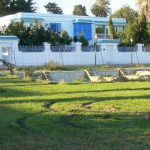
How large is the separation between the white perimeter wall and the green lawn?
95.8ft

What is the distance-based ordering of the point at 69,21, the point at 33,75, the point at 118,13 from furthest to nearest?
the point at 118,13
the point at 69,21
the point at 33,75

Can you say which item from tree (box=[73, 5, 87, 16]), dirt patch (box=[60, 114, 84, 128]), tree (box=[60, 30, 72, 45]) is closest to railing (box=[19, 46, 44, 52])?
tree (box=[60, 30, 72, 45])

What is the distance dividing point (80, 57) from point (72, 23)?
1958cm

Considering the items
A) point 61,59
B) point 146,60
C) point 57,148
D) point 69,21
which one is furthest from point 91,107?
point 69,21

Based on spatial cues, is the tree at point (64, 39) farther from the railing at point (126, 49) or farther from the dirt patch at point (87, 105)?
the dirt patch at point (87, 105)

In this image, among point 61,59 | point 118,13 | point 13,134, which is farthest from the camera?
point 118,13

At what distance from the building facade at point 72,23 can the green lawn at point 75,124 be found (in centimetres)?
4723

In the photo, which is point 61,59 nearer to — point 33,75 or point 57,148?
point 33,75

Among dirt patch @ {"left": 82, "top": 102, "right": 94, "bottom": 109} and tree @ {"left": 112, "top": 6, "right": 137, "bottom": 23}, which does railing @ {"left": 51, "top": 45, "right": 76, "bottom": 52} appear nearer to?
dirt patch @ {"left": 82, "top": 102, "right": 94, "bottom": 109}

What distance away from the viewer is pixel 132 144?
31.4 feet

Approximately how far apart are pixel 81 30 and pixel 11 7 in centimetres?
1510

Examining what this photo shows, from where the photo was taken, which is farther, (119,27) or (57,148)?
(119,27)

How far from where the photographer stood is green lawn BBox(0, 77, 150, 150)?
9609 mm

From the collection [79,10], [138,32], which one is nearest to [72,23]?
[138,32]
